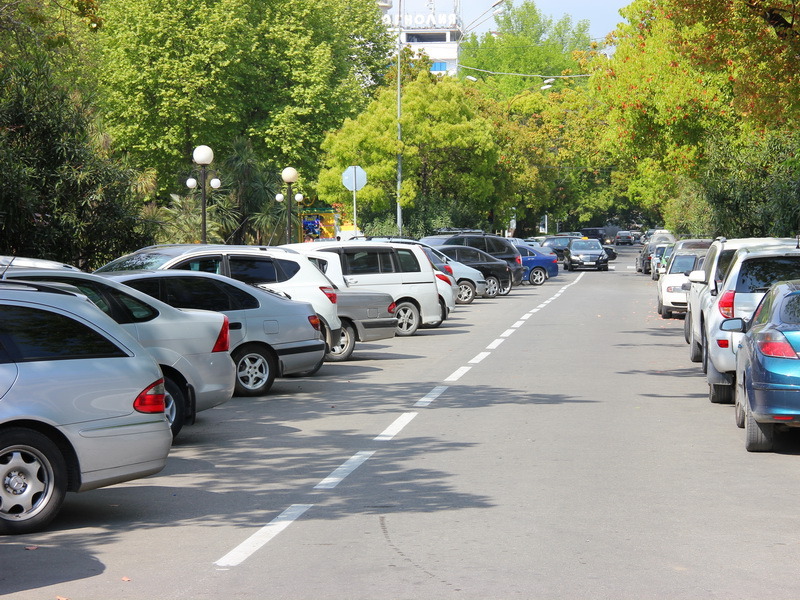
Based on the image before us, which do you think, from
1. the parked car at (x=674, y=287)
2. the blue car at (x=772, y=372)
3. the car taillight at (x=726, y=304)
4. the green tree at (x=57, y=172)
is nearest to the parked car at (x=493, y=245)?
the parked car at (x=674, y=287)

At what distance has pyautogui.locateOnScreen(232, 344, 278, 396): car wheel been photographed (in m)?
14.2

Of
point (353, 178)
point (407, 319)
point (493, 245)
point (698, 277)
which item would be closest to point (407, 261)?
point (407, 319)

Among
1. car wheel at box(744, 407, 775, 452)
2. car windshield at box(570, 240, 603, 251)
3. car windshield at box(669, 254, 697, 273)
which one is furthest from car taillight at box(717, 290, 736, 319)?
car windshield at box(570, 240, 603, 251)

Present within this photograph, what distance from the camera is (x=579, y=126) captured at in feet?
218

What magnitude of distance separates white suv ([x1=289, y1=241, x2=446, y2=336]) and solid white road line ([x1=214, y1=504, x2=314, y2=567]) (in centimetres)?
1342

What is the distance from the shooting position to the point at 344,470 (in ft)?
31.1

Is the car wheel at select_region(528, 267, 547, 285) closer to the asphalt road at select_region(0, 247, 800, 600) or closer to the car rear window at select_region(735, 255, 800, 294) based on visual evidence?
the asphalt road at select_region(0, 247, 800, 600)

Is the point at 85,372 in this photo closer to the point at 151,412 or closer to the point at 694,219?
the point at 151,412

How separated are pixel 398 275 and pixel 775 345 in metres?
13.1

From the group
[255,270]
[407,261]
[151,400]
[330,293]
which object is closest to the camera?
[151,400]

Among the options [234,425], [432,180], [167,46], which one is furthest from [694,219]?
[234,425]

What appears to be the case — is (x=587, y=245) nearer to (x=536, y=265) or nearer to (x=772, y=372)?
(x=536, y=265)

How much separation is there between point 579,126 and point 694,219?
16.5 m

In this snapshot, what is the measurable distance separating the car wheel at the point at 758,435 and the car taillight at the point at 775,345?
22.3 inches
